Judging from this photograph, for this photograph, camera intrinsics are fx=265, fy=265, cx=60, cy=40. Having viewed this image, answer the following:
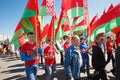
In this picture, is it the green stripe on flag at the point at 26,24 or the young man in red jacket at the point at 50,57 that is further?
the young man in red jacket at the point at 50,57

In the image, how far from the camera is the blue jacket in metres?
5.95

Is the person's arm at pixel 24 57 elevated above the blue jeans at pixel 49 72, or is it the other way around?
the person's arm at pixel 24 57

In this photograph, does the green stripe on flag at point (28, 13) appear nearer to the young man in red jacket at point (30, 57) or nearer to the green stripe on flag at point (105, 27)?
the young man in red jacket at point (30, 57)

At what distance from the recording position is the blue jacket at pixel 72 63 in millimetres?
5953

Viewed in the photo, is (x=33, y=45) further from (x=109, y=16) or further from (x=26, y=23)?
(x=109, y=16)

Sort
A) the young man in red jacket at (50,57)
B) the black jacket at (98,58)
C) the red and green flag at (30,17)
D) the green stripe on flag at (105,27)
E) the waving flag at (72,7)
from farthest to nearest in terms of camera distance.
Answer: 1. the waving flag at (72,7)
2. the young man in red jacket at (50,57)
3. the red and green flag at (30,17)
4. the green stripe on flag at (105,27)
5. the black jacket at (98,58)

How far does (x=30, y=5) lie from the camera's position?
7680 mm

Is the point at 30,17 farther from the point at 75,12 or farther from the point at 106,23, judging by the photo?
the point at 75,12

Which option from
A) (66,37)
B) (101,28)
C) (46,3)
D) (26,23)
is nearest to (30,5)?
(26,23)

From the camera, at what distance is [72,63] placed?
240 inches

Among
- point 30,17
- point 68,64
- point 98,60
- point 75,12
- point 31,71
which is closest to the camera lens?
point 68,64

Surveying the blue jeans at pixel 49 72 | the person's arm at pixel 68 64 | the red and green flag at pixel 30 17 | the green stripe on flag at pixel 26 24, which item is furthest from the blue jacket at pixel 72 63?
the blue jeans at pixel 49 72

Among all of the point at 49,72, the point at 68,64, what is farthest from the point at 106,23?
the point at 49,72

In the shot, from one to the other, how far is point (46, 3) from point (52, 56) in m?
1.81
